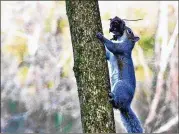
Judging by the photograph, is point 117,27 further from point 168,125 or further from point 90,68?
point 168,125

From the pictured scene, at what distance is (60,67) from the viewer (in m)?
6.17

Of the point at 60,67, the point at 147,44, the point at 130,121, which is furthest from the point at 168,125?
the point at 130,121

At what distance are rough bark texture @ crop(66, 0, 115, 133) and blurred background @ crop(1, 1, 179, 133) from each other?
11.2 ft

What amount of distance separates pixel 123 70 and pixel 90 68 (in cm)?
45

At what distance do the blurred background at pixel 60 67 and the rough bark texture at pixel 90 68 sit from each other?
11.2ft

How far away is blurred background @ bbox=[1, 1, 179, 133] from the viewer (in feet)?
20.1

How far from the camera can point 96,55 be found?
8.71 ft

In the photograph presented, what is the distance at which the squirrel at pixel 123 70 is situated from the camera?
2.99 m

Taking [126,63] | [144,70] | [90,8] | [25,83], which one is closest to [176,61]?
[144,70]

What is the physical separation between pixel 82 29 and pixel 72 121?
360 centimetres

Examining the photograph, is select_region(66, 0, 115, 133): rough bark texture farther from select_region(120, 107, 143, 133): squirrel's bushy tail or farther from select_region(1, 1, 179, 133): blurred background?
select_region(1, 1, 179, 133): blurred background

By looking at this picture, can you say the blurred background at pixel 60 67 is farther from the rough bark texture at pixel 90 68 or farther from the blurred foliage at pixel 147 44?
the rough bark texture at pixel 90 68

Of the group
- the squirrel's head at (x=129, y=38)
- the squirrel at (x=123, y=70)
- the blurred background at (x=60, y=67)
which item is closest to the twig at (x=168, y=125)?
the blurred background at (x=60, y=67)

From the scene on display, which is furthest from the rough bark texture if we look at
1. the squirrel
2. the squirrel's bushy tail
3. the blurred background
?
the blurred background
